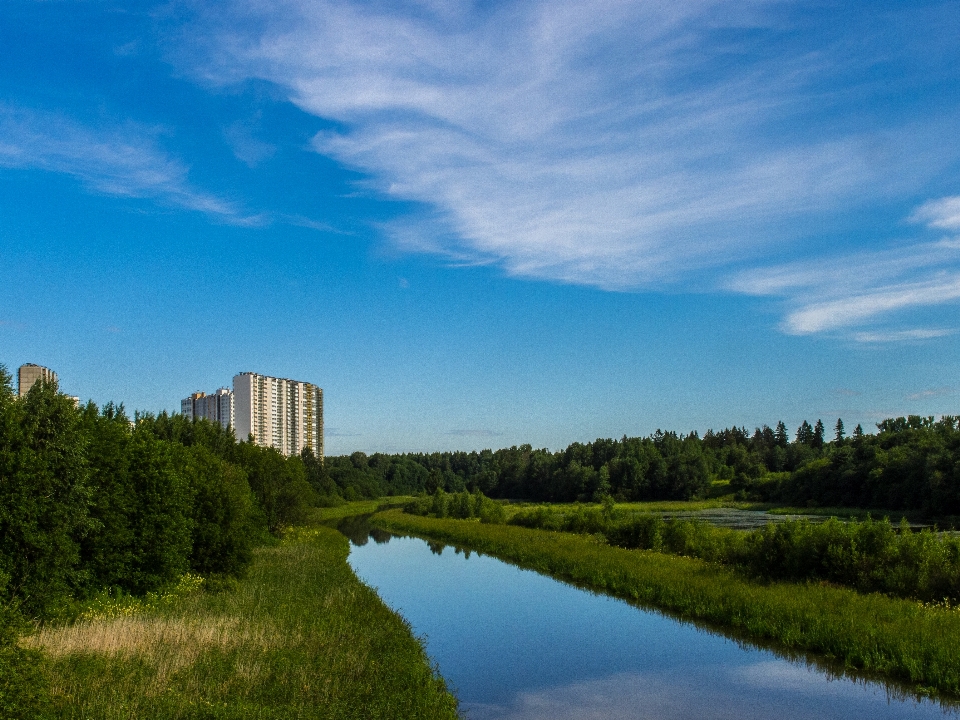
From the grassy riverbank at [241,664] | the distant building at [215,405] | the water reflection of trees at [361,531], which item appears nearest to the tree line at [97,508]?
the grassy riverbank at [241,664]

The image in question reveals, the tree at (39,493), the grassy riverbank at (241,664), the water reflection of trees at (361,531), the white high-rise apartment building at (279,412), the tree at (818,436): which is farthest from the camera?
the tree at (818,436)

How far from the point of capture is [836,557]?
25.4 m

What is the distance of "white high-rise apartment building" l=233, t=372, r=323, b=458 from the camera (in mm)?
115750

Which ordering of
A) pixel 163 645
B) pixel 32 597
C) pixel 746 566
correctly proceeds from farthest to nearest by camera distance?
pixel 746 566, pixel 32 597, pixel 163 645

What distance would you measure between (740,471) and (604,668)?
119421mm

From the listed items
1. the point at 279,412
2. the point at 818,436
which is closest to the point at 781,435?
the point at 818,436

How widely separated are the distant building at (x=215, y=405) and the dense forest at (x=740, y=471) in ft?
65.3

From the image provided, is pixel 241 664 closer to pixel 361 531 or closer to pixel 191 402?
pixel 361 531

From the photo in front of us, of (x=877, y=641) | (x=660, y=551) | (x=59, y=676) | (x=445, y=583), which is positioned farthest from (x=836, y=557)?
(x=59, y=676)

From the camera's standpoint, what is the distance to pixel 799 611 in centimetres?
2188

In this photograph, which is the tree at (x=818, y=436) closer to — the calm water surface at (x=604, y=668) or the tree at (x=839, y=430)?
the tree at (x=839, y=430)

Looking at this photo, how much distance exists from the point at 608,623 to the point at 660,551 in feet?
48.9

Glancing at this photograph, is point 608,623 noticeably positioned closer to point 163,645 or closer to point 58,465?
point 163,645

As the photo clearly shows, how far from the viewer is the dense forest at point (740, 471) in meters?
73.8
